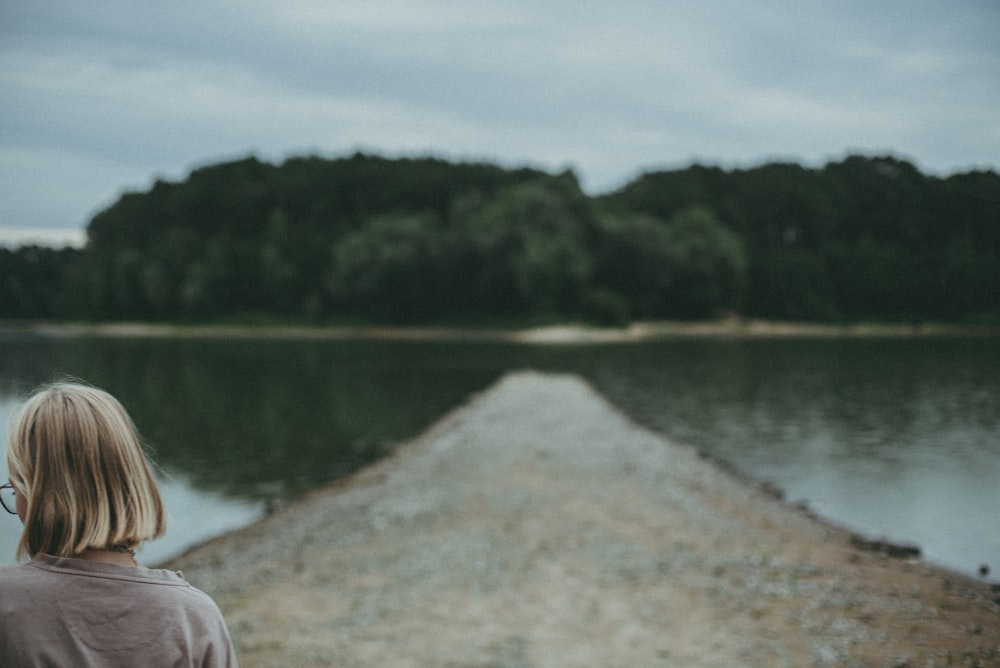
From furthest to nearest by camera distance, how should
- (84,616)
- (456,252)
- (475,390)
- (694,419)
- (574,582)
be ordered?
(456,252) < (475,390) < (694,419) < (574,582) < (84,616)

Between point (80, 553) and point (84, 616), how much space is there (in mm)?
166

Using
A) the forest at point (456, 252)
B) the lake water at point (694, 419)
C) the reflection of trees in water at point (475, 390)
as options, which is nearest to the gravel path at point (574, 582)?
the lake water at point (694, 419)

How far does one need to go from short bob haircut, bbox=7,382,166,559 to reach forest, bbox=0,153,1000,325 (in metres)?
24.7

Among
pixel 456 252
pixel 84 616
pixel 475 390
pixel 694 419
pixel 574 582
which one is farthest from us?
pixel 456 252

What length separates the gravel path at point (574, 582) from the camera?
6.96 metres

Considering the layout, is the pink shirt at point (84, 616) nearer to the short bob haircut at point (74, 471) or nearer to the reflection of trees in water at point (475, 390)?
the short bob haircut at point (74, 471)

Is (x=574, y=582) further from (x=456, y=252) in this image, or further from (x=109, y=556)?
(x=456, y=252)

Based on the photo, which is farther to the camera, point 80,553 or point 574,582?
point 574,582

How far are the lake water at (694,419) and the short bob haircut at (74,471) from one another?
568mm

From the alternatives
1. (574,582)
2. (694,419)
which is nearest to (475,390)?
(694,419)

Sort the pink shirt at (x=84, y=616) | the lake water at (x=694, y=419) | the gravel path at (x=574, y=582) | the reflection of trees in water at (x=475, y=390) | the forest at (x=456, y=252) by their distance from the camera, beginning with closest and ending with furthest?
the pink shirt at (x=84, y=616)
the gravel path at (x=574, y=582)
the lake water at (x=694, y=419)
the reflection of trees in water at (x=475, y=390)
the forest at (x=456, y=252)

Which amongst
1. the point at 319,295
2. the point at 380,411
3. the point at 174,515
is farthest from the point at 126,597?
the point at 319,295

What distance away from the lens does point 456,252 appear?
9012cm

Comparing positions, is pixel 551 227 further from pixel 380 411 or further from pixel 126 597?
pixel 126 597
